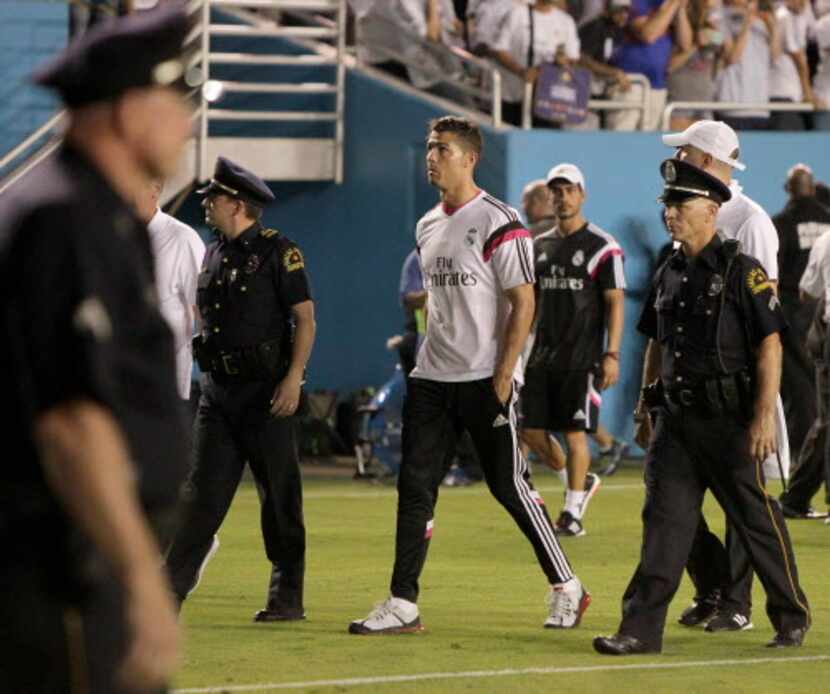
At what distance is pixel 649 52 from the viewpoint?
20.1m

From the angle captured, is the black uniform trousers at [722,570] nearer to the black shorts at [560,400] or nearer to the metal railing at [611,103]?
the black shorts at [560,400]

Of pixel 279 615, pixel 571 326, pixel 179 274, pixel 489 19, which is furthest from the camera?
pixel 489 19

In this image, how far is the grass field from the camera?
800 centimetres

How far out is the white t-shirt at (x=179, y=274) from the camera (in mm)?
9234

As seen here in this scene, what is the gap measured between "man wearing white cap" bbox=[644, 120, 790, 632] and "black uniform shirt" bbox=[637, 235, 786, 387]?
675mm

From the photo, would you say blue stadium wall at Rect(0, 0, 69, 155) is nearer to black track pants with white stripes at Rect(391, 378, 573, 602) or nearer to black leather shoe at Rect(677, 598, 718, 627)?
black track pants with white stripes at Rect(391, 378, 573, 602)

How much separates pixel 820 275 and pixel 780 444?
4.88 meters

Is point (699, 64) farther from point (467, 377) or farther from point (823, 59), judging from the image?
point (467, 377)

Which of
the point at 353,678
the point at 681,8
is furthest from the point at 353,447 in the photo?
the point at 353,678

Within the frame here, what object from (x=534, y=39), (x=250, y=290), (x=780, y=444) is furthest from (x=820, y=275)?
(x=534, y=39)

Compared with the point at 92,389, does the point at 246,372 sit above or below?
below

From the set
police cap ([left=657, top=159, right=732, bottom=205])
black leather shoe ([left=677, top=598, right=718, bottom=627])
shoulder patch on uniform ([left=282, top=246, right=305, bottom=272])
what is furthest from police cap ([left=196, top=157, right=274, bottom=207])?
black leather shoe ([left=677, top=598, right=718, bottom=627])

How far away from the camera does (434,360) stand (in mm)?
9312

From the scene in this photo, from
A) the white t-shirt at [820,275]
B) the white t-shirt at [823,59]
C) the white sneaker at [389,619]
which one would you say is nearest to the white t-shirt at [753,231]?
the white sneaker at [389,619]
